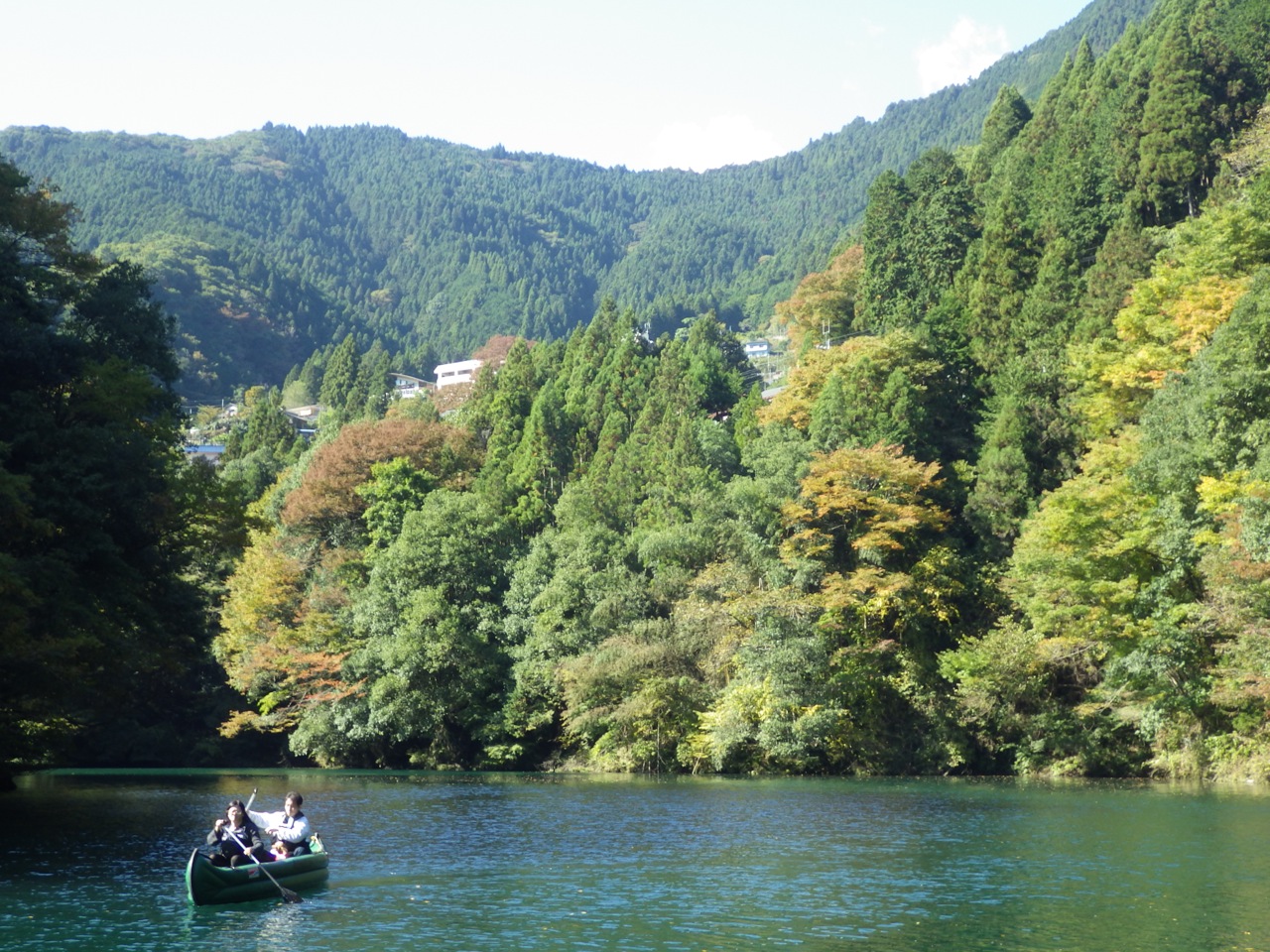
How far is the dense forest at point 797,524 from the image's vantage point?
32656 mm

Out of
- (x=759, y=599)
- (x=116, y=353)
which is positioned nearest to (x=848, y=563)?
(x=759, y=599)

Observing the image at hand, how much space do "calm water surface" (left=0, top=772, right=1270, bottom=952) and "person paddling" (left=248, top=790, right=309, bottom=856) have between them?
948 millimetres

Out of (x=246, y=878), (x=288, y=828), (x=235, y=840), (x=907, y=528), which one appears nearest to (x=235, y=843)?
(x=235, y=840)

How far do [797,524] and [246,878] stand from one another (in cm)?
2967

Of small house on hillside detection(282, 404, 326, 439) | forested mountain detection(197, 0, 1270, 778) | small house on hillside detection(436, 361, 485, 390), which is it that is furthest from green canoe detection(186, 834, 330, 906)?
small house on hillside detection(436, 361, 485, 390)

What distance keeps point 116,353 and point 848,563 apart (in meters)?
25.7

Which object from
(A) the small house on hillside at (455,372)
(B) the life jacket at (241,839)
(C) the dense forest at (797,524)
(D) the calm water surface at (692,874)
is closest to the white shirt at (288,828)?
(B) the life jacket at (241,839)

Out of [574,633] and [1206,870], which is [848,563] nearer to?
[574,633]

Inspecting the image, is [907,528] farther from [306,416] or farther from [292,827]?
[306,416]

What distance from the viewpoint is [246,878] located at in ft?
69.6

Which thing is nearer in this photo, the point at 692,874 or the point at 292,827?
the point at 292,827

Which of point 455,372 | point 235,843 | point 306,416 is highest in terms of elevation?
point 455,372

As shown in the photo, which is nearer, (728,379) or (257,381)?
(728,379)

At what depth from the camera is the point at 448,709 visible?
173 feet
